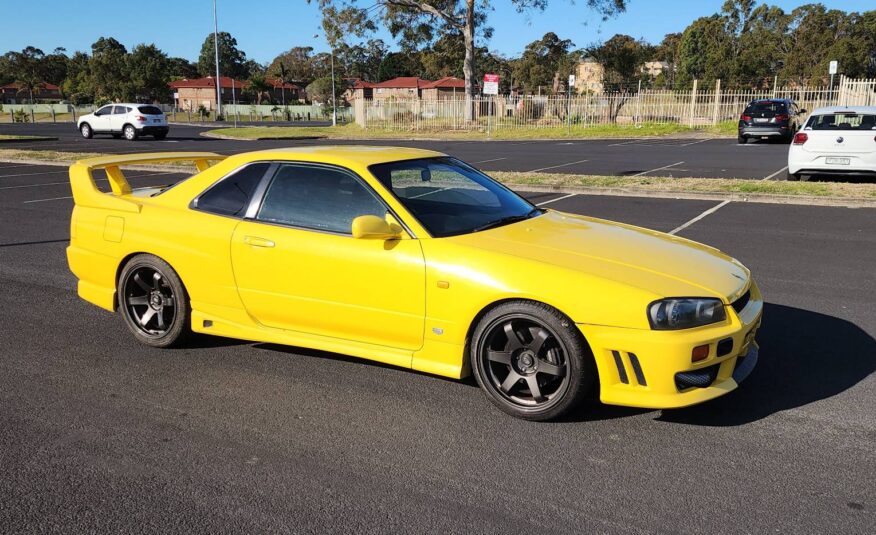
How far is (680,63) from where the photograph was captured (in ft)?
241

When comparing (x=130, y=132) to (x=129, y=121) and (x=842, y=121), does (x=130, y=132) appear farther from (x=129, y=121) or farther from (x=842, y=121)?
(x=842, y=121)

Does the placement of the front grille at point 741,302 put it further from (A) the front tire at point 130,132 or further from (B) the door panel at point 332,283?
(A) the front tire at point 130,132

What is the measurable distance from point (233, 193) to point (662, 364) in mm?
2990

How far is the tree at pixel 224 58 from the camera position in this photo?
137 m

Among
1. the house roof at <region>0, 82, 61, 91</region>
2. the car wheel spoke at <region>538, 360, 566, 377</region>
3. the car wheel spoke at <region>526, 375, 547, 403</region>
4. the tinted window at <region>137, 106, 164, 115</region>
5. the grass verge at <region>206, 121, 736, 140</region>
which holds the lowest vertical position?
the car wheel spoke at <region>526, 375, 547, 403</region>

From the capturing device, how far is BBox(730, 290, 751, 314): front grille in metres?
3.91

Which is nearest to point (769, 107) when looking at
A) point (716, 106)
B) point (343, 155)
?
point (716, 106)

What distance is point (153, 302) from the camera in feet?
16.9

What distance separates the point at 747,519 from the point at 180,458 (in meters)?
2.60

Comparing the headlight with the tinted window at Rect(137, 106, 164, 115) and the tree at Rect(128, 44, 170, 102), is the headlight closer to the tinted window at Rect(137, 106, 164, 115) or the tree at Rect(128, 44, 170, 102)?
the tinted window at Rect(137, 106, 164, 115)

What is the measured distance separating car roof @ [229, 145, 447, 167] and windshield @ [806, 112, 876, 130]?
10.9 metres

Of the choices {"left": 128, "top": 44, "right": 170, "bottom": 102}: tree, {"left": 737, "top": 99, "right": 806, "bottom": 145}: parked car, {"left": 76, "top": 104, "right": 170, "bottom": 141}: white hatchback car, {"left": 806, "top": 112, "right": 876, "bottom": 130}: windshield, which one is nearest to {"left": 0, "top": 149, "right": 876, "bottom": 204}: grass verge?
{"left": 806, "top": 112, "right": 876, "bottom": 130}: windshield

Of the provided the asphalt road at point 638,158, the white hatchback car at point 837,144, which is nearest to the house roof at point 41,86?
the asphalt road at point 638,158

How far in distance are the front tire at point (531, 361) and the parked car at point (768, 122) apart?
1061 inches
